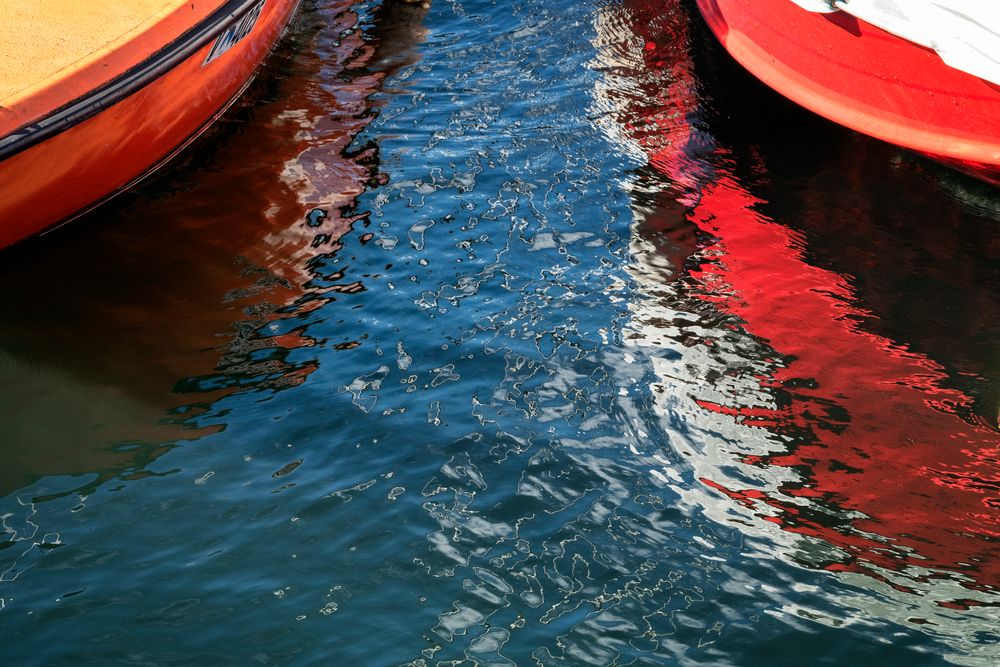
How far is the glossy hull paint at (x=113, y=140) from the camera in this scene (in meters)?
4.70

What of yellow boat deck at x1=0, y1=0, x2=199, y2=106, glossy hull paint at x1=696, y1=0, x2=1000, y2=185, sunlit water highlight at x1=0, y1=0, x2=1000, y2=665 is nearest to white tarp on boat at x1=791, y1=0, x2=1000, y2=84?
glossy hull paint at x1=696, y1=0, x2=1000, y2=185

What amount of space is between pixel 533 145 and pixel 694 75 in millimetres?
1700

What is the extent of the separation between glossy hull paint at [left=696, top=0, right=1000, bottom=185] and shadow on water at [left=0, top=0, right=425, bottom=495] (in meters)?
2.60

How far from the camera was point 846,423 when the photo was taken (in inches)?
157

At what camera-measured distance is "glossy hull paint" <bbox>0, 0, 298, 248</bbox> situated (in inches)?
185

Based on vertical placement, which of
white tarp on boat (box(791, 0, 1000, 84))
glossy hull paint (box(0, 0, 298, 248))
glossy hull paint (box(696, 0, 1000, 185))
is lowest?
glossy hull paint (box(0, 0, 298, 248))

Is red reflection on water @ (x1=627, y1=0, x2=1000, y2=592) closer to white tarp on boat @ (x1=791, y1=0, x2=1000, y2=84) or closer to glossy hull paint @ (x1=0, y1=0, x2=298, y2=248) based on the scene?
white tarp on boat @ (x1=791, y1=0, x2=1000, y2=84)

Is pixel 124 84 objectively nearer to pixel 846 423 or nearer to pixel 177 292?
pixel 177 292

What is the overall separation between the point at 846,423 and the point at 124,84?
3.62 metres

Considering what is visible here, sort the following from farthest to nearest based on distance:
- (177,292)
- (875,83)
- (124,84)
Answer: (875,83) → (124,84) → (177,292)

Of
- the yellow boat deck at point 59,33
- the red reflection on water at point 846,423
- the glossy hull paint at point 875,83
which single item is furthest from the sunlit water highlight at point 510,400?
the yellow boat deck at point 59,33

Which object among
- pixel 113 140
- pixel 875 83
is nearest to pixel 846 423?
pixel 875 83

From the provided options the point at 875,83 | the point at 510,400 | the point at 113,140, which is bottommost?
the point at 510,400

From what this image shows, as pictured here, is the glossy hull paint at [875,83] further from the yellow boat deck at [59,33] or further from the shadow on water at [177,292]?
the yellow boat deck at [59,33]
